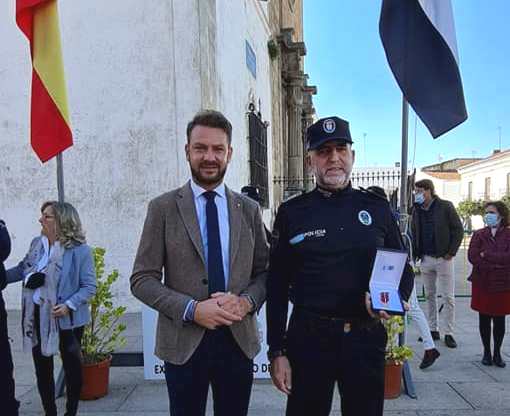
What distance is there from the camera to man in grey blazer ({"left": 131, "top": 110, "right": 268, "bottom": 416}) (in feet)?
7.73

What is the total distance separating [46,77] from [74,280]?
73.0 inches

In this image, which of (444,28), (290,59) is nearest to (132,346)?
(444,28)

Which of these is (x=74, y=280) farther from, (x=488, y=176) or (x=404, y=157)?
(x=488, y=176)

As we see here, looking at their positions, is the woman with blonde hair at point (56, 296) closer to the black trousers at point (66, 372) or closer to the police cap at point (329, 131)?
the black trousers at point (66, 372)

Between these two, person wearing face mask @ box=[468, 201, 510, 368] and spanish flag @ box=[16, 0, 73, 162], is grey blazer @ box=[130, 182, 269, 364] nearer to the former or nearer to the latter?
spanish flag @ box=[16, 0, 73, 162]

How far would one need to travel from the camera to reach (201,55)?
750 cm

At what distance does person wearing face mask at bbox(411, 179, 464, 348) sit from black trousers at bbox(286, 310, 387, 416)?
4013mm

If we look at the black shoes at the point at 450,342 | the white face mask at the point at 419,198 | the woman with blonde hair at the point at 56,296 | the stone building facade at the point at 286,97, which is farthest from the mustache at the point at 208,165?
the stone building facade at the point at 286,97

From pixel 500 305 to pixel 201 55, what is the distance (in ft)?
17.8

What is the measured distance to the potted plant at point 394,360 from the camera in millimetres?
4227

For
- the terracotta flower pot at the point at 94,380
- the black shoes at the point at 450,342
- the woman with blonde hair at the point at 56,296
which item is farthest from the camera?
the black shoes at the point at 450,342

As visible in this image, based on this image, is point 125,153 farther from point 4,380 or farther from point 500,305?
point 500,305

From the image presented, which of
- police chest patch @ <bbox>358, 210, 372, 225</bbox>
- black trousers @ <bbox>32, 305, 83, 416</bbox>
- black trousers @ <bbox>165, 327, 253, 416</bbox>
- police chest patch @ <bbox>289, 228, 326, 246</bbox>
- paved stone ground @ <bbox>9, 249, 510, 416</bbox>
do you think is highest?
police chest patch @ <bbox>358, 210, 372, 225</bbox>

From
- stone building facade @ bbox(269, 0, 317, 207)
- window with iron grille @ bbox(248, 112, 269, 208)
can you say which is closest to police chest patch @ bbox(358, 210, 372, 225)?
window with iron grille @ bbox(248, 112, 269, 208)
